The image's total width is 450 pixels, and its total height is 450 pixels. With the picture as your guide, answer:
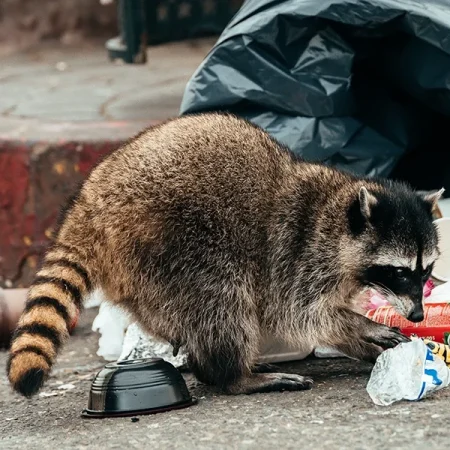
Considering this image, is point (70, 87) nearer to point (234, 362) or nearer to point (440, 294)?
point (440, 294)

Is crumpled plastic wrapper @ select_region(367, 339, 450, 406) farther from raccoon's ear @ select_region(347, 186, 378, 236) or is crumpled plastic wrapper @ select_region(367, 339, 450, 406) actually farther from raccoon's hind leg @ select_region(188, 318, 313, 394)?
raccoon's ear @ select_region(347, 186, 378, 236)

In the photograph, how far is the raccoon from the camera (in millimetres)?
3627

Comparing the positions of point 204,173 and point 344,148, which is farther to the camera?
point 344,148

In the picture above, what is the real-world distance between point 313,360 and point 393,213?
81 centimetres

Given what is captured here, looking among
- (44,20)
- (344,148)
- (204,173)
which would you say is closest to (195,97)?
(344,148)

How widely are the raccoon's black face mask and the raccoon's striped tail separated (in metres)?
0.94

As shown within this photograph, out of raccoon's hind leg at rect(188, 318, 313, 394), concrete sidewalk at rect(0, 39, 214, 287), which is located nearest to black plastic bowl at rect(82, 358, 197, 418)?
raccoon's hind leg at rect(188, 318, 313, 394)

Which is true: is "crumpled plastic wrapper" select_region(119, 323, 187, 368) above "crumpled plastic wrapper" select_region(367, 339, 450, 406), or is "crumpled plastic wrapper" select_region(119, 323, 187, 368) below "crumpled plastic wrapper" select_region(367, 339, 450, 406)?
below

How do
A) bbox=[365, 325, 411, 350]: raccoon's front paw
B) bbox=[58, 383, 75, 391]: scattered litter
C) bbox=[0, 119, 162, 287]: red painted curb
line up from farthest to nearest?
bbox=[0, 119, 162, 287]: red painted curb, bbox=[58, 383, 75, 391]: scattered litter, bbox=[365, 325, 411, 350]: raccoon's front paw

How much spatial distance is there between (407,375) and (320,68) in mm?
1754

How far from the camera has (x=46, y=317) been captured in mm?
3418

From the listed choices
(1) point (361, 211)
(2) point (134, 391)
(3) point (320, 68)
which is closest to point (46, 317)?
(2) point (134, 391)

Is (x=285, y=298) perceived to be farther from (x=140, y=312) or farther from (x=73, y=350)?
(x=73, y=350)

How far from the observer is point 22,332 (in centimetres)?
340
